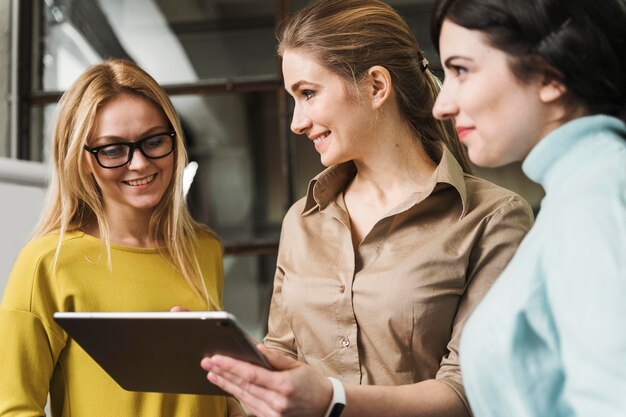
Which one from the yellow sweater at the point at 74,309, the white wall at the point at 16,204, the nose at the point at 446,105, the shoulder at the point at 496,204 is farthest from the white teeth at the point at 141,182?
the nose at the point at 446,105

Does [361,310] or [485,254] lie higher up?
[485,254]

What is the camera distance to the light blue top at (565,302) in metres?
0.94

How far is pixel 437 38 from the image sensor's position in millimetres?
Answer: 1335

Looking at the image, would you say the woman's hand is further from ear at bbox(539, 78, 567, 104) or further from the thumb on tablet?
ear at bbox(539, 78, 567, 104)

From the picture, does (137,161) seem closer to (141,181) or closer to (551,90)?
(141,181)

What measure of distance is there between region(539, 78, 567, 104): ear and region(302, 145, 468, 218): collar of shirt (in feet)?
1.89

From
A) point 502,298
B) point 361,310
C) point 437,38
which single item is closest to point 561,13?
point 437,38

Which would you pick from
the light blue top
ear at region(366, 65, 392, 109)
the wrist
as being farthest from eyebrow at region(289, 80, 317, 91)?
the light blue top

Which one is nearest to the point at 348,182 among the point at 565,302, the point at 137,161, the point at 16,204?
the point at 137,161

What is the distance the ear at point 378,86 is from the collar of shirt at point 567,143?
70 centimetres

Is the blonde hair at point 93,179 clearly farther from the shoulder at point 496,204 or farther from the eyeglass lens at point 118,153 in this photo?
the shoulder at point 496,204

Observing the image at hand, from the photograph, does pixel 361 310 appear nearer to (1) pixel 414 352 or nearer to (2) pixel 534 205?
(1) pixel 414 352

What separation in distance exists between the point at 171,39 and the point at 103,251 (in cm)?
238

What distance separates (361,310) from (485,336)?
648 millimetres
